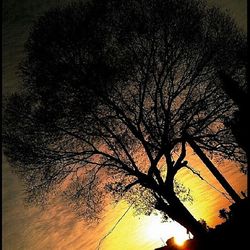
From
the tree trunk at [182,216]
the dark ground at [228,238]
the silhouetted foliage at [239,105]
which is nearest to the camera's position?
the dark ground at [228,238]

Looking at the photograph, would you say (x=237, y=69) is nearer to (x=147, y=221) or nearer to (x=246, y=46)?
(x=246, y=46)

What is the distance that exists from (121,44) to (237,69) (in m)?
6.15

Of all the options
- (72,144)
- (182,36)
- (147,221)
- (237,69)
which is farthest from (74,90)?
(147,221)

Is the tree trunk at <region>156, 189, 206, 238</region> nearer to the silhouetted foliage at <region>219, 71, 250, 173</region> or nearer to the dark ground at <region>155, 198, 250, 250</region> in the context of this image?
the dark ground at <region>155, 198, 250, 250</region>

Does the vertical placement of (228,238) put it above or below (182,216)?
below

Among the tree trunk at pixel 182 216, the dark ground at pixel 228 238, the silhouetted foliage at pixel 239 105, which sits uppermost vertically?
the silhouetted foliage at pixel 239 105

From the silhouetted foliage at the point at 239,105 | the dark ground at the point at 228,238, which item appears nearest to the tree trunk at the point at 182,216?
the dark ground at the point at 228,238

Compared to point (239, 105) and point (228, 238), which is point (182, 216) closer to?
point (228, 238)

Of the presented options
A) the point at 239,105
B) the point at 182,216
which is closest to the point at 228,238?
the point at 182,216

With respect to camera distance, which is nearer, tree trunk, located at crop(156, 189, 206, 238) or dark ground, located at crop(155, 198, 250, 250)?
dark ground, located at crop(155, 198, 250, 250)

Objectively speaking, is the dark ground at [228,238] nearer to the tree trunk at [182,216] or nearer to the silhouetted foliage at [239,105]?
the tree trunk at [182,216]

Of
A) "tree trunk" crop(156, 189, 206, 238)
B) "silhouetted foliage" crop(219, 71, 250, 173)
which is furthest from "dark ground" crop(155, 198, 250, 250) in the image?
"silhouetted foliage" crop(219, 71, 250, 173)

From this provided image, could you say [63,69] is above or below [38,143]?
above

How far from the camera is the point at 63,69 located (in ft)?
49.2
